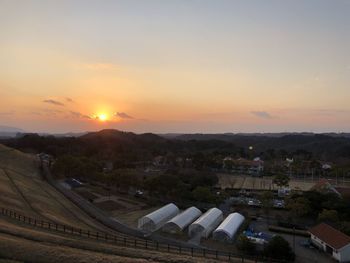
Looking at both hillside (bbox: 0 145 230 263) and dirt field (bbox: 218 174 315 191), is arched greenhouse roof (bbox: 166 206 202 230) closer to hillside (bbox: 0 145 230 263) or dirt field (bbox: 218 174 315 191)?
hillside (bbox: 0 145 230 263)

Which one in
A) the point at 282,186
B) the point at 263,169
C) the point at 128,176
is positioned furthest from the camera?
the point at 263,169

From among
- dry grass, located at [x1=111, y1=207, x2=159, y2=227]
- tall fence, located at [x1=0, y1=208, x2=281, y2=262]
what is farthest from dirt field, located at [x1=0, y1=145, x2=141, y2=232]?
dry grass, located at [x1=111, y1=207, x2=159, y2=227]

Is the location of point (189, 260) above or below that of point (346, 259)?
above

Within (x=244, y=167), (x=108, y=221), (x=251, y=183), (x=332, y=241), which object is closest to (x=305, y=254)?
(x=332, y=241)

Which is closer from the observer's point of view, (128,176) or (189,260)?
(189,260)

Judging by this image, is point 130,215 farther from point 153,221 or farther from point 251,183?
point 251,183

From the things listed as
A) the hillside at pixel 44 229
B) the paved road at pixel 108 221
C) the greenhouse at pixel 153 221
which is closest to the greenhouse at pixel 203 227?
the paved road at pixel 108 221

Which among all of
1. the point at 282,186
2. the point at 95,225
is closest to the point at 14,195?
the point at 95,225

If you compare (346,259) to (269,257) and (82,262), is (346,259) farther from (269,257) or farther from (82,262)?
(82,262)
